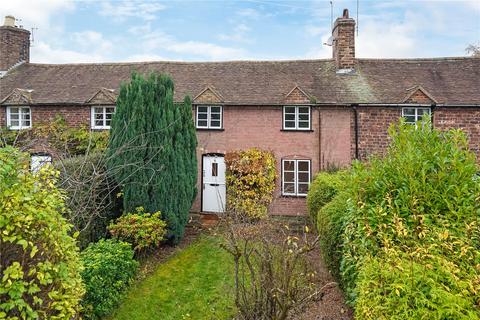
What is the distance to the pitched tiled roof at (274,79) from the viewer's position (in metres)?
17.0

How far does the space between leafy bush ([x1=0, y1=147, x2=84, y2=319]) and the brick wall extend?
19999mm

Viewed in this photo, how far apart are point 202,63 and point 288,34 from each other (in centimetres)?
564

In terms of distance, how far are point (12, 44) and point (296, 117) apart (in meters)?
17.0

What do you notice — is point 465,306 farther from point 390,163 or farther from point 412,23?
point 412,23

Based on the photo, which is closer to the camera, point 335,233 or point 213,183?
point 335,233

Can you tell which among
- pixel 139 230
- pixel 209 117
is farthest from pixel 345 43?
pixel 139 230

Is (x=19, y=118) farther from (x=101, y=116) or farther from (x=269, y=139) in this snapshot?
(x=269, y=139)

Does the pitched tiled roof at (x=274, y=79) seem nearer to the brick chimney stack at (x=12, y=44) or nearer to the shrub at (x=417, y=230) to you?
the brick chimney stack at (x=12, y=44)

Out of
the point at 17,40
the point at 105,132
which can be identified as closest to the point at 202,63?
the point at 105,132

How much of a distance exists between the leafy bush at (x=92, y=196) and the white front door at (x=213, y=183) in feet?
17.7

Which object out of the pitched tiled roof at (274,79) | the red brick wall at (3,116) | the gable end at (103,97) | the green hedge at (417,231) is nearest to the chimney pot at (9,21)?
the pitched tiled roof at (274,79)

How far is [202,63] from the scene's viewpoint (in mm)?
20438

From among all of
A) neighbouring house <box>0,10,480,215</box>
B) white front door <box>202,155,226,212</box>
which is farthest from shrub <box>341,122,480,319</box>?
white front door <box>202,155,226,212</box>

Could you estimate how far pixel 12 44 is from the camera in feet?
67.4
